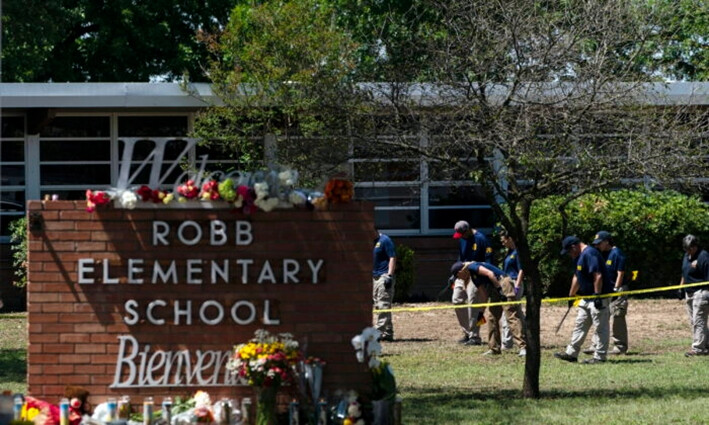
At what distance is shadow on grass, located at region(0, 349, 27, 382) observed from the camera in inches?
535

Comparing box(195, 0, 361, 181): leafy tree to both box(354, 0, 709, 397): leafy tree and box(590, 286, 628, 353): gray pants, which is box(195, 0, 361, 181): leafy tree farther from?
box(590, 286, 628, 353): gray pants

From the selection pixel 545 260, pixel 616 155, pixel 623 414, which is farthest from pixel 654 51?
pixel 545 260

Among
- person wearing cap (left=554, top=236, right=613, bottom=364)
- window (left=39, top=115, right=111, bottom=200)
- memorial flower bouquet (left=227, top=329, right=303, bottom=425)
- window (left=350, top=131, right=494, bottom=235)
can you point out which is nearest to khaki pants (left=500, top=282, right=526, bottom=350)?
person wearing cap (left=554, top=236, right=613, bottom=364)

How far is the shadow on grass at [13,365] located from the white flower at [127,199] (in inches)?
204

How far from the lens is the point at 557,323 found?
63.6 feet

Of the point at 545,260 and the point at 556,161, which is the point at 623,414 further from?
the point at 545,260

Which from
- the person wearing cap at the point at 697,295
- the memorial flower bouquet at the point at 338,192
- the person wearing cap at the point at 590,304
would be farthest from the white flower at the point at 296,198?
the person wearing cap at the point at 697,295

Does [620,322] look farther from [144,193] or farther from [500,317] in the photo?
[144,193]

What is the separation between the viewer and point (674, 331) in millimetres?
18469

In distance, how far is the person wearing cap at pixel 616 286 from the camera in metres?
15.8

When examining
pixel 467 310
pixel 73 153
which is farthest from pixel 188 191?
pixel 73 153

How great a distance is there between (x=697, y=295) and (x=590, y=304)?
1708mm

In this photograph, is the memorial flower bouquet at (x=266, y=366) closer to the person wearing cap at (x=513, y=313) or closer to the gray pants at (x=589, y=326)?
the gray pants at (x=589, y=326)

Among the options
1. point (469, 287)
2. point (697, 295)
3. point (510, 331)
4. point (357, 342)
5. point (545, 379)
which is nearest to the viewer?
point (357, 342)
